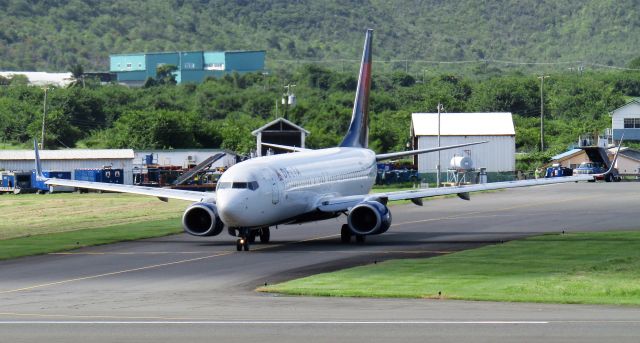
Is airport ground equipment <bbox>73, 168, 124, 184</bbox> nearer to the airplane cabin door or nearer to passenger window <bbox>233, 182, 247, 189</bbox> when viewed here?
the airplane cabin door

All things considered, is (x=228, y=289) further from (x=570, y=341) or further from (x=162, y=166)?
(x=162, y=166)

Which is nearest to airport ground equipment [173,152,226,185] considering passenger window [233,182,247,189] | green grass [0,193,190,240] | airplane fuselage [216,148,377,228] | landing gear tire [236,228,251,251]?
green grass [0,193,190,240]

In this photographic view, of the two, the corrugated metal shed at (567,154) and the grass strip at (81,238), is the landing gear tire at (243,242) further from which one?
the corrugated metal shed at (567,154)

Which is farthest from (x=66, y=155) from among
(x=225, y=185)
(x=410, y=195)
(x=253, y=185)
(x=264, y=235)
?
(x=253, y=185)

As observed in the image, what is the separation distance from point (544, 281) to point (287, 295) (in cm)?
757

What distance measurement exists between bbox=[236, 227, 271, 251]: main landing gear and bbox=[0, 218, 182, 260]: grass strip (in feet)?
23.3

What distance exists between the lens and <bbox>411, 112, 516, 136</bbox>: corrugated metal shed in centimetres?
12788

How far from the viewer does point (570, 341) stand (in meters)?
25.1

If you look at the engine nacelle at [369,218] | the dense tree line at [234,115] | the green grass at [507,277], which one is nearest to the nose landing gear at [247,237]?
the engine nacelle at [369,218]

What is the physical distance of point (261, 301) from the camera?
1358 inches

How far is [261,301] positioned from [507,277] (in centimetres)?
860

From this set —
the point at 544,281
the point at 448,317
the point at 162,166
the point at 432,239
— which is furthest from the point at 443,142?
the point at 448,317

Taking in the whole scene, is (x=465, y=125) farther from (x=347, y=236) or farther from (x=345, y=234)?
(x=345, y=234)

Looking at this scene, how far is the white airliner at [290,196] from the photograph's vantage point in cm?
4909
